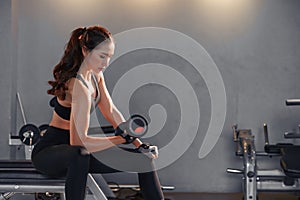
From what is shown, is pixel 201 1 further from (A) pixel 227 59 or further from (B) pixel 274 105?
(B) pixel 274 105

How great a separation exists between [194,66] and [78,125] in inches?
78.2

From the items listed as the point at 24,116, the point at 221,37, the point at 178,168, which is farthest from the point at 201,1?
the point at 24,116

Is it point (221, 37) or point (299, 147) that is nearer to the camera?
point (299, 147)

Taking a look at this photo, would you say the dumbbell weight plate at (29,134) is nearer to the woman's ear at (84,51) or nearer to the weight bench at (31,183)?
the weight bench at (31,183)

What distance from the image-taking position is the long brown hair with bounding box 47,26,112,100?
2.00 m

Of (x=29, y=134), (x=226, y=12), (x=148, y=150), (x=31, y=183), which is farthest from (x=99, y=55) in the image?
(x=226, y=12)

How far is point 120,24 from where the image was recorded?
380 centimetres

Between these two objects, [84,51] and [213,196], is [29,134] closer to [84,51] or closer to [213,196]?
[84,51]

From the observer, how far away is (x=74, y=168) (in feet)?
6.17

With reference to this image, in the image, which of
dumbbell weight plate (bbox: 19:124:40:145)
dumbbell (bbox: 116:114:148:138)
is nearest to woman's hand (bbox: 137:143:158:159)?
dumbbell (bbox: 116:114:148:138)

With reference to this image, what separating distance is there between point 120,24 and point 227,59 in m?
0.85

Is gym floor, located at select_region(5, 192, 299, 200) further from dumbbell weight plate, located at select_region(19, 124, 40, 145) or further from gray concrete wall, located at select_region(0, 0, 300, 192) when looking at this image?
dumbbell weight plate, located at select_region(19, 124, 40, 145)

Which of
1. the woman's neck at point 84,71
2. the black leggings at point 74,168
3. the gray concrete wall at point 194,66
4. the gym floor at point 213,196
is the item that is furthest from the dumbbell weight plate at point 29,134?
the woman's neck at point 84,71

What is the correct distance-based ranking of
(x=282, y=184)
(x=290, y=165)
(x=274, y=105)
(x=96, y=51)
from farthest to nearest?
(x=274, y=105) < (x=282, y=184) < (x=290, y=165) < (x=96, y=51)
